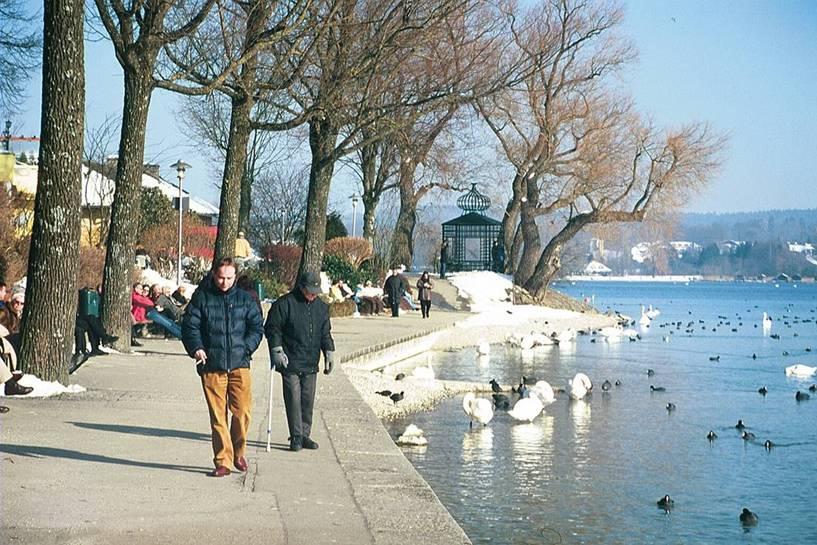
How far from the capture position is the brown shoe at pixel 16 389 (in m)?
15.5

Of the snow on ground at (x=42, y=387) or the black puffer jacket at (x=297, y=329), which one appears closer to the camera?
the black puffer jacket at (x=297, y=329)

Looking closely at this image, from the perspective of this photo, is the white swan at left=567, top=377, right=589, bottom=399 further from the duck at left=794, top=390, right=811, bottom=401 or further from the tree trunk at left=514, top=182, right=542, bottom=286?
the tree trunk at left=514, top=182, right=542, bottom=286

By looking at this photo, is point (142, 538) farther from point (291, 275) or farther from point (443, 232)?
point (443, 232)

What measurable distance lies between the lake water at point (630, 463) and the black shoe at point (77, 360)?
458 centimetres

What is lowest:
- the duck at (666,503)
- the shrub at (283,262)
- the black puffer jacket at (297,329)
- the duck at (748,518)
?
the duck at (748,518)

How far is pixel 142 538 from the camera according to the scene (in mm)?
8469

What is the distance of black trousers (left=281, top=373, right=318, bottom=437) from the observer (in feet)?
41.3

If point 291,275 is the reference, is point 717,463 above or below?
below

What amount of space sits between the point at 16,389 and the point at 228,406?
5.16 metres

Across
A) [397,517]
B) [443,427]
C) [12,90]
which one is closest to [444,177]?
[12,90]

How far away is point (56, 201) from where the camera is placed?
1609cm

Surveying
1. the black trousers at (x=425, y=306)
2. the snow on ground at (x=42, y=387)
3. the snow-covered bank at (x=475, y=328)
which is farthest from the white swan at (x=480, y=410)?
the black trousers at (x=425, y=306)

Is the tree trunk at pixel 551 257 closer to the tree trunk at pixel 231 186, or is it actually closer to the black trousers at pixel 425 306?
the black trousers at pixel 425 306

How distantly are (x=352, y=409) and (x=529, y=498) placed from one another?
268 cm
